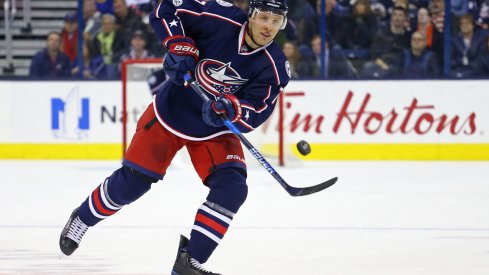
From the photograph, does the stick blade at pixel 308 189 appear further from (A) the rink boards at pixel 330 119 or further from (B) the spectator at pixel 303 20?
(B) the spectator at pixel 303 20

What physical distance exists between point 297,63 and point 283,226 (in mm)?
3654

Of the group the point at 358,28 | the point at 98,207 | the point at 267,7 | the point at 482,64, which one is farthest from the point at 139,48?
the point at 267,7

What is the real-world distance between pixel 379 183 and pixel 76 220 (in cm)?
331

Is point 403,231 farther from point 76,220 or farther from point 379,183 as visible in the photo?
point 379,183

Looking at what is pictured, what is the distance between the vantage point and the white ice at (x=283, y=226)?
388cm

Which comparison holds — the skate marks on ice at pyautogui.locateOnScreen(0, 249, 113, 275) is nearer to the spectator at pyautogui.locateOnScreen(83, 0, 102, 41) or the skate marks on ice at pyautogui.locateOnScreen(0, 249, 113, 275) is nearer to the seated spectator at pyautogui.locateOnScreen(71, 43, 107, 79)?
the seated spectator at pyautogui.locateOnScreen(71, 43, 107, 79)

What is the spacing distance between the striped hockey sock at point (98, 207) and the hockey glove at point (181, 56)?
454 millimetres

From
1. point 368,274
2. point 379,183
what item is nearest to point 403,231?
point 368,274

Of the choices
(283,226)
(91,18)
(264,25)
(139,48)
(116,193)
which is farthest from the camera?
(91,18)

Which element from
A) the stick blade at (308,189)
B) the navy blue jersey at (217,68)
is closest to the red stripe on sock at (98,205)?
the navy blue jersey at (217,68)

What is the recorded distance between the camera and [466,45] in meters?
8.43

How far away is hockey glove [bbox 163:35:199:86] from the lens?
11.8 feet

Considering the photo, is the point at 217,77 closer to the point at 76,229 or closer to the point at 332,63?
the point at 76,229

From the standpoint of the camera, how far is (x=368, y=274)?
367 cm
